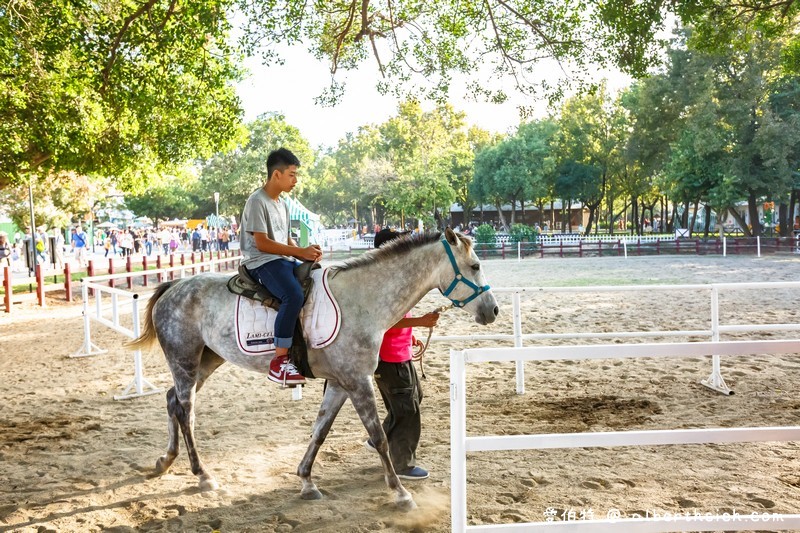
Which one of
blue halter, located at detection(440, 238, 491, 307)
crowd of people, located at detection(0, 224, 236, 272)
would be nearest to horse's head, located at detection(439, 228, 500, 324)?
blue halter, located at detection(440, 238, 491, 307)

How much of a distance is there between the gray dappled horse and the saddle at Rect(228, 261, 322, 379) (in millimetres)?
72

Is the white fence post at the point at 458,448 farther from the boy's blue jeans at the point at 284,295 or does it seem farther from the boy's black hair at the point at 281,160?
the boy's black hair at the point at 281,160

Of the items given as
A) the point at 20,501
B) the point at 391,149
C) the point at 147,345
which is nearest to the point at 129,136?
the point at 147,345

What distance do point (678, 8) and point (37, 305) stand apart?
53.9 ft

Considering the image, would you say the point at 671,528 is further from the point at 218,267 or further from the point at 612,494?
the point at 218,267

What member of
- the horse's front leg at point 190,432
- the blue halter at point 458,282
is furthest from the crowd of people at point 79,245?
the blue halter at point 458,282

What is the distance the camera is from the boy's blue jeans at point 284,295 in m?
4.27

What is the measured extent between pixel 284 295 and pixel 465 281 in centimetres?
127

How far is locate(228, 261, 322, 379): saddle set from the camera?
4.38 meters

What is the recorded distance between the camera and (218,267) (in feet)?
92.1

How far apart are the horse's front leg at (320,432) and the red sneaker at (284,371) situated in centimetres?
25

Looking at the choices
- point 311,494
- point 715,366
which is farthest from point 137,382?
point 715,366

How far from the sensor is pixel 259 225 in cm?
432

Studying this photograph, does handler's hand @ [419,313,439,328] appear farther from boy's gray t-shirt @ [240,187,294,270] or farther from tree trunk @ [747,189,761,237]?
tree trunk @ [747,189,761,237]
